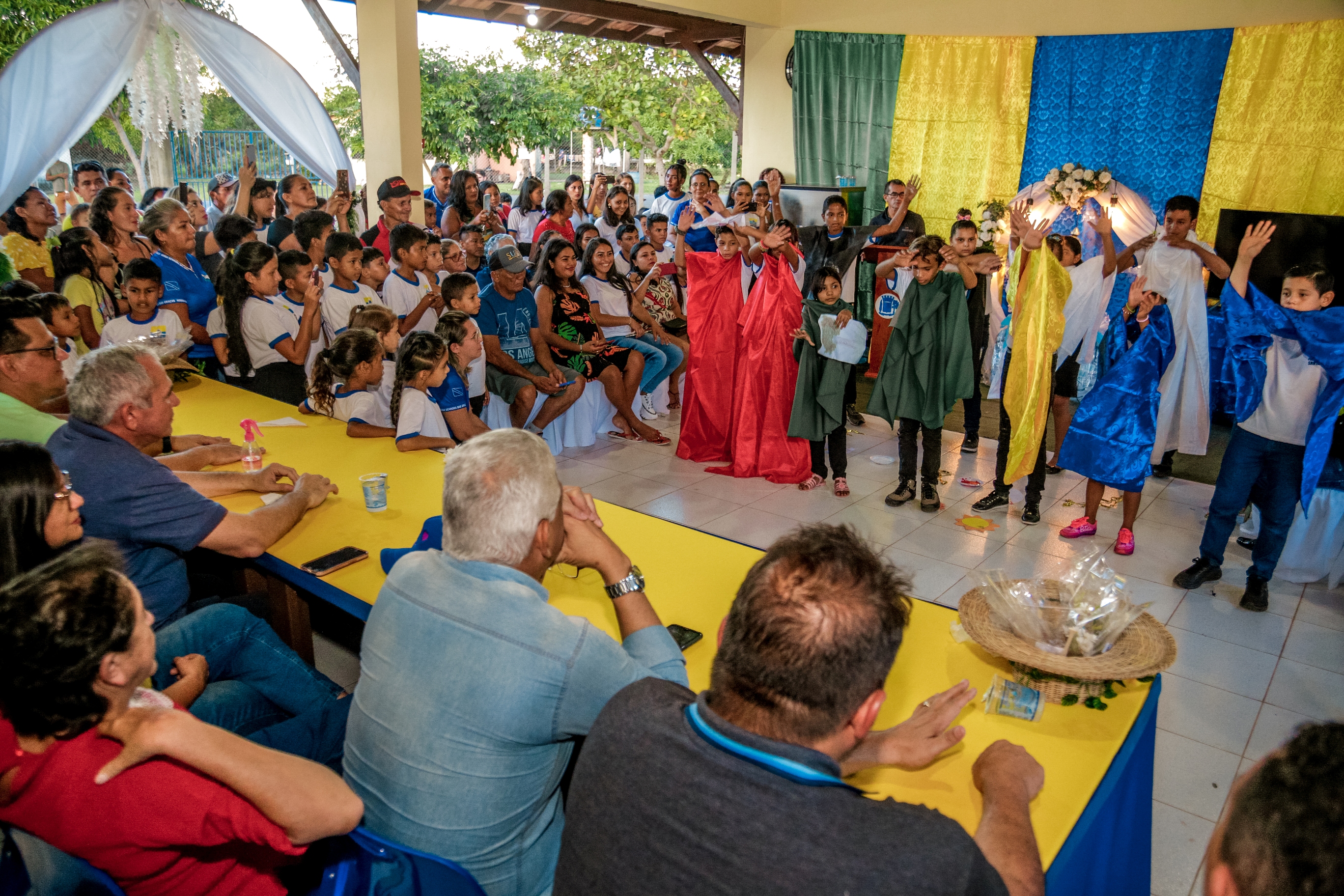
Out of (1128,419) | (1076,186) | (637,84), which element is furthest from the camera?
(637,84)

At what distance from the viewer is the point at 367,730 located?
1.52 metres

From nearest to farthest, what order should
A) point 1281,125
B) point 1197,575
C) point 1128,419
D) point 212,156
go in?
1. point 1197,575
2. point 1128,419
3. point 1281,125
4. point 212,156

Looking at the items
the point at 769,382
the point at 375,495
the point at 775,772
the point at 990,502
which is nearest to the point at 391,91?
the point at 769,382

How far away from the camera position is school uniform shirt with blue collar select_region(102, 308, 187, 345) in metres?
4.23

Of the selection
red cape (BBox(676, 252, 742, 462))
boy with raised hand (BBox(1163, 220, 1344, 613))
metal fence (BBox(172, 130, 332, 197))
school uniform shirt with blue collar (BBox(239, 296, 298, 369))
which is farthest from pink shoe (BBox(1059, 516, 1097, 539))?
metal fence (BBox(172, 130, 332, 197))

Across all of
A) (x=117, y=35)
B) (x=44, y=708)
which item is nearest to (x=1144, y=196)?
(x=117, y=35)

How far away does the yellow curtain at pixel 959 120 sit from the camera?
8.61 m

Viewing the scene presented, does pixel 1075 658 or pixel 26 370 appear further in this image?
pixel 26 370

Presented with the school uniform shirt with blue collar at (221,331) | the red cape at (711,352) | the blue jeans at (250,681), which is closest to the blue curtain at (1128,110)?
the red cape at (711,352)

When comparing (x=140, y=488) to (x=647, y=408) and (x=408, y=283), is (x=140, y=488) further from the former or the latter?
(x=647, y=408)

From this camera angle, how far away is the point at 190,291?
484 centimetres

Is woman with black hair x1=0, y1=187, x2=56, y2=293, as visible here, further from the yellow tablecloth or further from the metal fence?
the metal fence

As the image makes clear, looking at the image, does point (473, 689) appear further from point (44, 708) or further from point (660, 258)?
point (660, 258)

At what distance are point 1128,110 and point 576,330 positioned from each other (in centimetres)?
560
